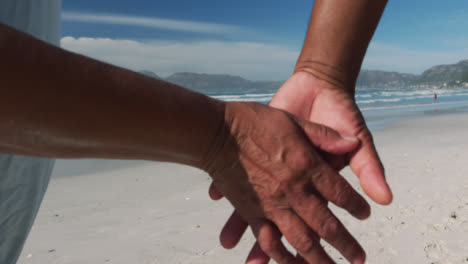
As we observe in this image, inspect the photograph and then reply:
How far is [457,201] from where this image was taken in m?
3.82

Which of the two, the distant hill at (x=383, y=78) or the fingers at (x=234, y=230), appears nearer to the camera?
the fingers at (x=234, y=230)

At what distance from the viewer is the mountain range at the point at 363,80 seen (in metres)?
73.6

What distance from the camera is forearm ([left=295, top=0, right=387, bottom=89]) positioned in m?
1.71

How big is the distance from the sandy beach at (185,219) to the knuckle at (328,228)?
1.60 meters

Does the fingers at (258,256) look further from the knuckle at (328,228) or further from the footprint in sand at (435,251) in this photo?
the footprint in sand at (435,251)

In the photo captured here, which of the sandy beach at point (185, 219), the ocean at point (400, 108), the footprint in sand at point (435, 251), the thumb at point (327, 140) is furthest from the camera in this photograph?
the ocean at point (400, 108)

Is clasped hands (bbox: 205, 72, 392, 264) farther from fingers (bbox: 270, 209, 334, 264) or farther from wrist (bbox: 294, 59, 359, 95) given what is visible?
wrist (bbox: 294, 59, 359, 95)

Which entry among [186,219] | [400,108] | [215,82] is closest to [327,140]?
[186,219]

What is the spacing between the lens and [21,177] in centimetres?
158

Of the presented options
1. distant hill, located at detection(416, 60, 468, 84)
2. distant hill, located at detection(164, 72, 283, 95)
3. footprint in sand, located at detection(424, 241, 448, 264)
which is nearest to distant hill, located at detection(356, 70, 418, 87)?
distant hill, located at detection(416, 60, 468, 84)

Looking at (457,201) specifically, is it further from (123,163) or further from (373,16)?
(123,163)

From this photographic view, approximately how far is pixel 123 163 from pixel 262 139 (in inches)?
262

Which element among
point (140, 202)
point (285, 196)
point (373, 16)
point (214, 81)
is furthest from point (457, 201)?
point (214, 81)

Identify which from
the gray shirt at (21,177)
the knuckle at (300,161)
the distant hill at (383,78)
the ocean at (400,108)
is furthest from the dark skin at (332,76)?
the distant hill at (383,78)
